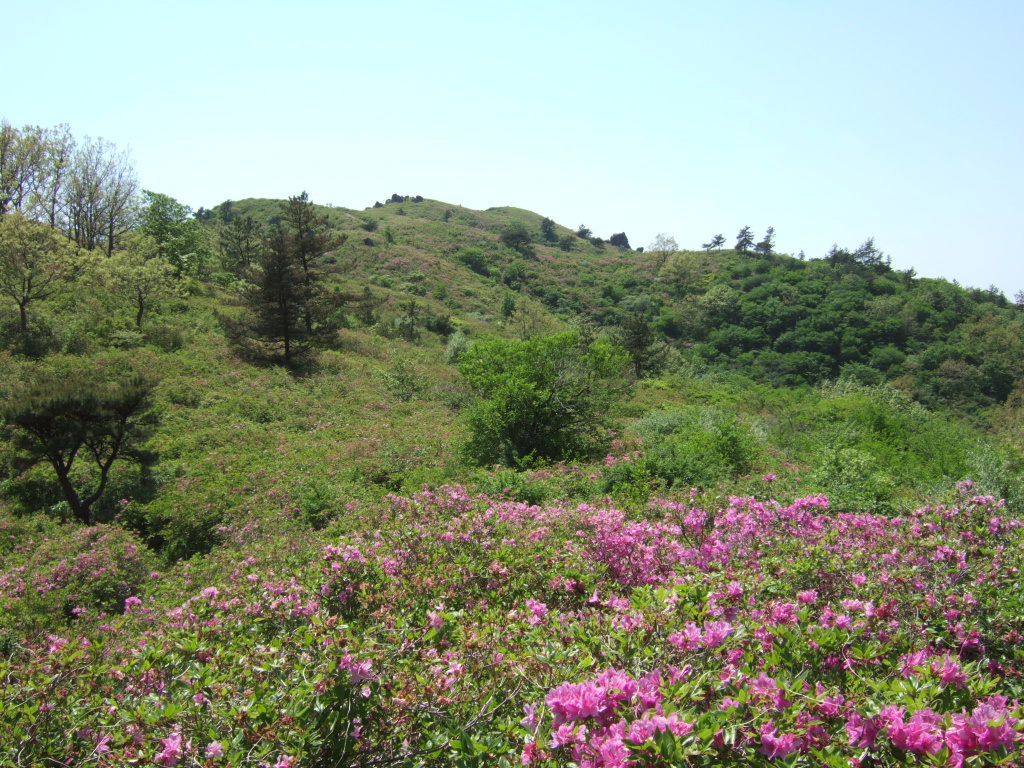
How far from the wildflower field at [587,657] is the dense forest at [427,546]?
21mm

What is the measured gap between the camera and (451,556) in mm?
4625

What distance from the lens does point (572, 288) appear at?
67.5m

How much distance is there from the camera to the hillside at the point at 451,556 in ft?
6.91

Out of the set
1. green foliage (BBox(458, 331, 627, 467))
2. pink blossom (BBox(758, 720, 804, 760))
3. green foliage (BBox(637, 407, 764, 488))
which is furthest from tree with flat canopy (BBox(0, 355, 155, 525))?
pink blossom (BBox(758, 720, 804, 760))

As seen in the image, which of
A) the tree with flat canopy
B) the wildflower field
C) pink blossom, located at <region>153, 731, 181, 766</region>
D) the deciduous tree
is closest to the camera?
the wildflower field

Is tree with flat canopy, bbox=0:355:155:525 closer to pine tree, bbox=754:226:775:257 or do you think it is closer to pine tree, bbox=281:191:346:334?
pine tree, bbox=281:191:346:334

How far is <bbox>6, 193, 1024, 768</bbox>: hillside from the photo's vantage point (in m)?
2.11

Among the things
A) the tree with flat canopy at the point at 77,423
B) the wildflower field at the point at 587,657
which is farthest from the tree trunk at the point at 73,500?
the wildflower field at the point at 587,657

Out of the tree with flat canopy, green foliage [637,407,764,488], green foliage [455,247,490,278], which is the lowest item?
the tree with flat canopy

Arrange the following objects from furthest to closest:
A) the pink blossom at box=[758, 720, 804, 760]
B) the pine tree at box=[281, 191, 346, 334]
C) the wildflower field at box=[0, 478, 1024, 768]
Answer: the pine tree at box=[281, 191, 346, 334] → the wildflower field at box=[0, 478, 1024, 768] → the pink blossom at box=[758, 720, 804, 760]

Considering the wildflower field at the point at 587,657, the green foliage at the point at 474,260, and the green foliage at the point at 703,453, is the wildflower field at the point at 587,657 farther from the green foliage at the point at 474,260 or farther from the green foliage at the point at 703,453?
the green foliage at the point at 474,260

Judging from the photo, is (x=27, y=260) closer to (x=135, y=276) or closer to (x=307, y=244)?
(x=135, y=276)

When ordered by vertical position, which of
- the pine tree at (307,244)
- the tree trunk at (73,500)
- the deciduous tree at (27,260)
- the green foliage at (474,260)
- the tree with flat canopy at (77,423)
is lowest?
the tree trunk at (73,500)

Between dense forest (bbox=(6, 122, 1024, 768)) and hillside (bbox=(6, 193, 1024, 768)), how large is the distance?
3 cm
